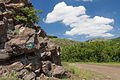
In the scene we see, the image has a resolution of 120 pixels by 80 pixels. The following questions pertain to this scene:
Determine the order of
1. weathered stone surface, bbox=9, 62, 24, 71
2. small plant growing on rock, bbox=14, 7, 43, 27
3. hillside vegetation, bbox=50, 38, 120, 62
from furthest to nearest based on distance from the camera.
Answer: hillside vegetation, bbox=50, 38, 120, 62
small plant growing on rock, bbox=14, 7, 43, 27
weathered stone surface, bbox=9, 62, 24, 71

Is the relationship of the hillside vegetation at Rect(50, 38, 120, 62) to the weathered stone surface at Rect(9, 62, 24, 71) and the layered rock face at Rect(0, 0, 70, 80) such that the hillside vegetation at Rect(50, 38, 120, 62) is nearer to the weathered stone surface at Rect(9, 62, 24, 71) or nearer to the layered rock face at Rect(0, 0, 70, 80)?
the layered rock face at Rect(0, 0, 70, 80)

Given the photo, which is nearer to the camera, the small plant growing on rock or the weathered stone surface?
the weathered stone surface

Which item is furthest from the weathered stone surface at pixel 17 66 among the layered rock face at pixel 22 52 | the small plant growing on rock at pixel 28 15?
the small plant growing on rock at pixel 28 15

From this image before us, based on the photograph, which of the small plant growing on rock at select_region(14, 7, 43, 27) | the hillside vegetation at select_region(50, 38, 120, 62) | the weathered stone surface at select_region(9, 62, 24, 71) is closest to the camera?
the weathered stone surface at select_region(9, 62, 24, 71)

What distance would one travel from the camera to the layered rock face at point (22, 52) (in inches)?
473

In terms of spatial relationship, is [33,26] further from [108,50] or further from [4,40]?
[108,50]

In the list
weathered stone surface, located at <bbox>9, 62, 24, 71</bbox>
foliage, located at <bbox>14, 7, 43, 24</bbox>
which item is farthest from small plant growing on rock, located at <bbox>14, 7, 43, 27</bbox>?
weathered stone surface, located at <bbox>9, 62, 24, 71</bbox>

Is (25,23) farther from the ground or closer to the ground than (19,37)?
farther from the ground

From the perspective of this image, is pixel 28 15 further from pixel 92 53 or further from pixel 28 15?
pixel 92 53

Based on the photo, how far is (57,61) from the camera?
15898 millimetres

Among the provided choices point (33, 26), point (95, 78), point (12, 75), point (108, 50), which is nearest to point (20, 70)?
point (12, 75)

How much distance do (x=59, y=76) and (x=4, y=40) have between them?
15.0ft

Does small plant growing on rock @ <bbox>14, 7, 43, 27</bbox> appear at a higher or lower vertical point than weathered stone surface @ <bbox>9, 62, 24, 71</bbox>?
higher

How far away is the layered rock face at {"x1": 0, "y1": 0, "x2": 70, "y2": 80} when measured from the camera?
12.0 meters
